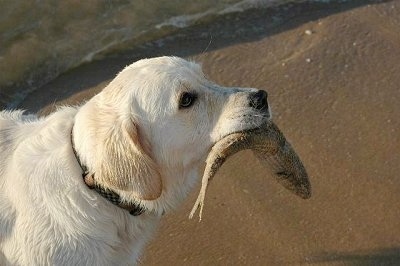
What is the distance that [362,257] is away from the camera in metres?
4.30

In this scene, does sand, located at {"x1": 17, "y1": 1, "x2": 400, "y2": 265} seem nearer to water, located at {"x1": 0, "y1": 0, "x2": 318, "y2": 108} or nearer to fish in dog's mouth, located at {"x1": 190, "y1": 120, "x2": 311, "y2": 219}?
water, located at {"x1": 0, "y1": 0, "x2": 318, "y2": 108}

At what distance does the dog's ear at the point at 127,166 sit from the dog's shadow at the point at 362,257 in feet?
5.49

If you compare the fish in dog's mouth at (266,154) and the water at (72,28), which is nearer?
the fish in dog's mouth at (266,154)

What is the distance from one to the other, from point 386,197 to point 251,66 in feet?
5.77

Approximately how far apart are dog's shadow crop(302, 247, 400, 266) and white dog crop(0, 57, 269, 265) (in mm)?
1346

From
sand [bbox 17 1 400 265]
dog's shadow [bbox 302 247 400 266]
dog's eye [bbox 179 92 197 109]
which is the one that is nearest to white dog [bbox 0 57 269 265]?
dog's eye [bbox 179 92 197 109]

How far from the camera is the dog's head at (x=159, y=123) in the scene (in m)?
3.04

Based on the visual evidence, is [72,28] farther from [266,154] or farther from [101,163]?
[101,163]

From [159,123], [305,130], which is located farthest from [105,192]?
[305,130]

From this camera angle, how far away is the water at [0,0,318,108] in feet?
19.7

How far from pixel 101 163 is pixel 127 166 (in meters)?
0.13

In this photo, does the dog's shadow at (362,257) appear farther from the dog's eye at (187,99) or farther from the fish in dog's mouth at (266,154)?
the dog's eye at (187,99)

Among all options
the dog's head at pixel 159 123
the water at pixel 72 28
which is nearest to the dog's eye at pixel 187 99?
the dog's head at pixel 159 123

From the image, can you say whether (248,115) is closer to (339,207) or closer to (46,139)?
(46,139)
